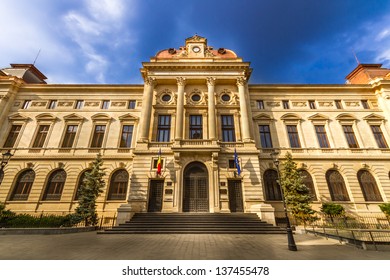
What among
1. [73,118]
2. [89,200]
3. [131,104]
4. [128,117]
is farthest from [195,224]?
[73,118]

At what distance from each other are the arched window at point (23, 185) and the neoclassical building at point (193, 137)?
4.4 inches

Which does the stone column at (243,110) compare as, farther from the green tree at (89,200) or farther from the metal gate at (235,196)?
the green tree at (89,200)

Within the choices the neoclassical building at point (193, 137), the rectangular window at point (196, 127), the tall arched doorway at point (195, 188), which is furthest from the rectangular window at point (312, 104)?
the tall arched doorway at point (195, 188)

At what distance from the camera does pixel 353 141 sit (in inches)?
816

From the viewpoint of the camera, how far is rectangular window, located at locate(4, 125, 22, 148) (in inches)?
805

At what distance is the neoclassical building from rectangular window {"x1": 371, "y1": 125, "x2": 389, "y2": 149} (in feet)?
0.49

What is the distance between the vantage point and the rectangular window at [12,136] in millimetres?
20453

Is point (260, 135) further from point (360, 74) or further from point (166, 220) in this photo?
point (360, 74)

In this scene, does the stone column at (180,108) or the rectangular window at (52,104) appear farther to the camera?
the rectangular window at (52,104)

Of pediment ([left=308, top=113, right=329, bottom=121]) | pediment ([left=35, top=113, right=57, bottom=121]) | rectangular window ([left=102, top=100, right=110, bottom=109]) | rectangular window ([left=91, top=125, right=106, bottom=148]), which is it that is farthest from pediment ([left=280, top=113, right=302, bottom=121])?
pediment ([left=35, top=113, right=57, bottom=121])

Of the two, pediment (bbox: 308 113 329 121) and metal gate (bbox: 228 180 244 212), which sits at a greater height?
pediment (bbox: 308 113 329 121)

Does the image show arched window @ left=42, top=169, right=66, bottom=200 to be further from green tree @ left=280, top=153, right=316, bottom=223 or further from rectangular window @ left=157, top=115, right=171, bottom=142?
green tree @ left=280, top=153, right=316, bottom=223
